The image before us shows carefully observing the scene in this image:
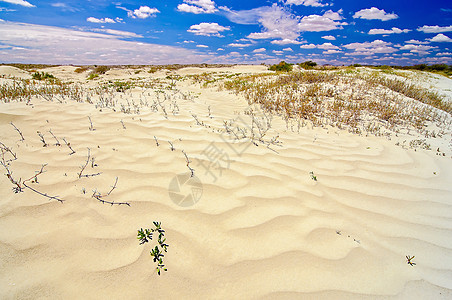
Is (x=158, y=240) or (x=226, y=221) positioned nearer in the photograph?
(x=158, y=240)

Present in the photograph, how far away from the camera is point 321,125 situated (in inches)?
190

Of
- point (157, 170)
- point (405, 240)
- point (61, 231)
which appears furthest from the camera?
point (157, 170)

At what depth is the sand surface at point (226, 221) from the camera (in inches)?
60.4

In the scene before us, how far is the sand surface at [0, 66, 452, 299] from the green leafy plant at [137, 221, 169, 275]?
0.05 metres

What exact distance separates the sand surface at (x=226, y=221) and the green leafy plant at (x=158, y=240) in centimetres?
5

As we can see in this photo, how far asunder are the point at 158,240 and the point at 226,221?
0.62m

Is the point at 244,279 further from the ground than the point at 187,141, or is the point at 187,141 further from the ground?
the point at 187,141

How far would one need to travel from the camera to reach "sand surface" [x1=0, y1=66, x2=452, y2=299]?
154 cm

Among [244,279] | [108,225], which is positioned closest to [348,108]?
[244,279]

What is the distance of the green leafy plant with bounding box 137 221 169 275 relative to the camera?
1.63 meters

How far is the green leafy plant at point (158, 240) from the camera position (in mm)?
1634

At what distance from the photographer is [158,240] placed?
5.83 ft

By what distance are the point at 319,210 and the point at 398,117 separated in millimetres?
5001

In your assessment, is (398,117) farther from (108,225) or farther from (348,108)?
(108,225)
